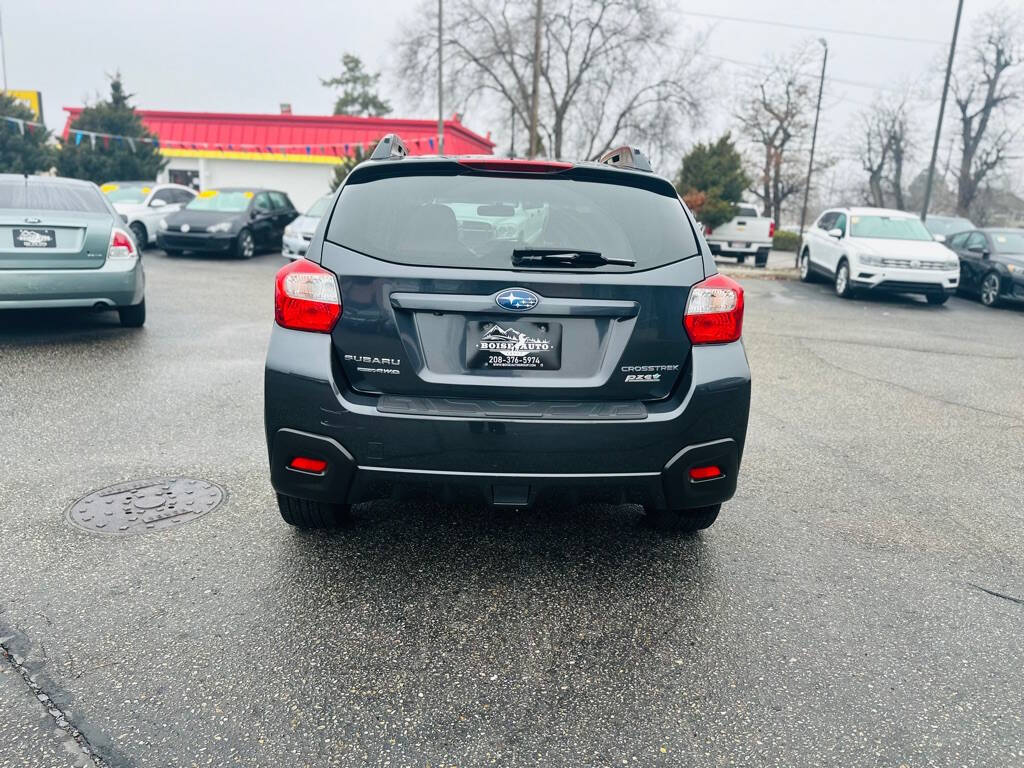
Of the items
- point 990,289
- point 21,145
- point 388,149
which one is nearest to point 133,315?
point 388,149

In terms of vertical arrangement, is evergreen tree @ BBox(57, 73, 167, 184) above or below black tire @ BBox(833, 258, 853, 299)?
above

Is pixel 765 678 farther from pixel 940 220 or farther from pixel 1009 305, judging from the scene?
pixel 940 220

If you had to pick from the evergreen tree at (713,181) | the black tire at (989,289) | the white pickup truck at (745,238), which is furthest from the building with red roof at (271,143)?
the black tire at (989,289)

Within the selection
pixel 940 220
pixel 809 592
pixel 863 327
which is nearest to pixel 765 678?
pixel 809 592

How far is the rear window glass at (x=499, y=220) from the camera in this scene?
9.89ft

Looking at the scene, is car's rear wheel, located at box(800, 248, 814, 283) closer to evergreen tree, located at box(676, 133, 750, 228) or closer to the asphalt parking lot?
evergreen tree, located at box(676, 133, 750, 228)

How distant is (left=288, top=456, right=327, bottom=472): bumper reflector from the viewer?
300 centimetres

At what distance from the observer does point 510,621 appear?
2.97 meters

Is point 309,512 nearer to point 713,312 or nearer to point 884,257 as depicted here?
point 713,312

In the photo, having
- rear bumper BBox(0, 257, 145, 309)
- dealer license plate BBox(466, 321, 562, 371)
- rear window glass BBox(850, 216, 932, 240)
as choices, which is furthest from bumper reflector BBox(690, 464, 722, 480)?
rear window glass BBox(850, 216, 932, 240)

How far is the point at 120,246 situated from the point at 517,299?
5.97 metres

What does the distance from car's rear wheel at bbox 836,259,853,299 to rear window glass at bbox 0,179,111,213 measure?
12153mm

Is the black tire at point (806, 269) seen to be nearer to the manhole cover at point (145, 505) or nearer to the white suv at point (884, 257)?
the white suv at point (884, 257)

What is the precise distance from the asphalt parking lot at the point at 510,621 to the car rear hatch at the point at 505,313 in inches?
32.7
